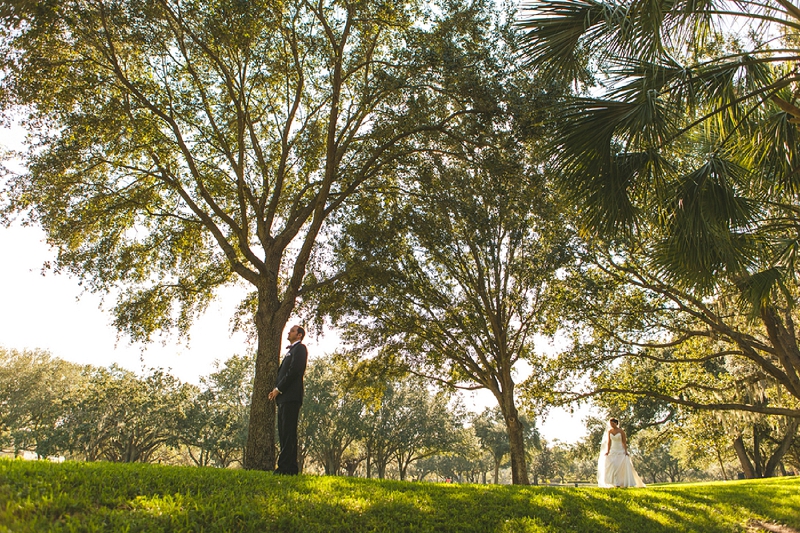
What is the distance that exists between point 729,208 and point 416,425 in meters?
36.3

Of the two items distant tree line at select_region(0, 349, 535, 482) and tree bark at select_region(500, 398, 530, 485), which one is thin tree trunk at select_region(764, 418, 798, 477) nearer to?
tree bark at select_region(500, 398, 530, 485)

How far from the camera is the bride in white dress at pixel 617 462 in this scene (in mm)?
12977

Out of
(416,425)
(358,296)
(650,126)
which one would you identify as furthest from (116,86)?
(416,425)

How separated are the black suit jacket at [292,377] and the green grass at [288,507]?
1.20 m

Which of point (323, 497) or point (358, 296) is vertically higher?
point (358, 296)

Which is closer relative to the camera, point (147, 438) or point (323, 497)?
point (323, 497)

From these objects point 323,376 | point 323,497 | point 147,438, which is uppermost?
point 323,376

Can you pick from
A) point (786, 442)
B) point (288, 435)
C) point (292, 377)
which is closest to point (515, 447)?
point (288, 435)

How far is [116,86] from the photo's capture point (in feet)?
36.3

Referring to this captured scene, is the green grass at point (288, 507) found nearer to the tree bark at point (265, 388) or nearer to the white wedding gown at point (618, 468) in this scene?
the tree bark at point (265, 388)

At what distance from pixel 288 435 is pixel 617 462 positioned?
35.2 ft

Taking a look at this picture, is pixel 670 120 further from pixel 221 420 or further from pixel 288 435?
pixel 221 420

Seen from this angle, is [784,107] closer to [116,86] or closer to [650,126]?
[650,126]

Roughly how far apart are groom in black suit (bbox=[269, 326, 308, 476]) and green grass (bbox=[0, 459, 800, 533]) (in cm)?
63
